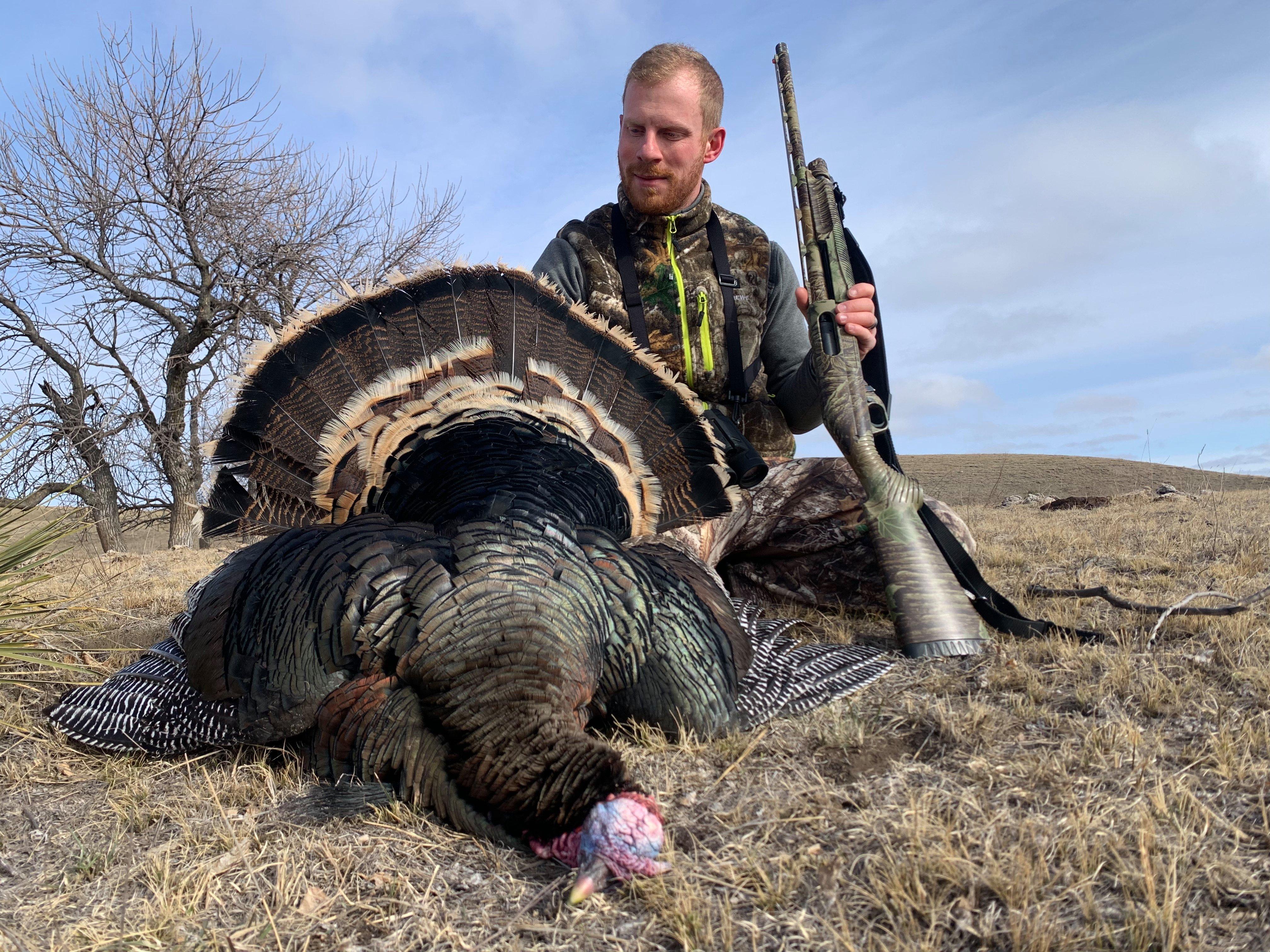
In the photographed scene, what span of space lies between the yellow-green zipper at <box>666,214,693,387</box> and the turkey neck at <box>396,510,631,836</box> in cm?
222

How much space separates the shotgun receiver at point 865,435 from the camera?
3287 mm

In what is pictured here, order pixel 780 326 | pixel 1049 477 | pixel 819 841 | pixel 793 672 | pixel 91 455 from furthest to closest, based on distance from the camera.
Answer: pixel 1049 477 → pixel 91 455 → pixel 780 326 → pixel 793 672 → pixel 819 841

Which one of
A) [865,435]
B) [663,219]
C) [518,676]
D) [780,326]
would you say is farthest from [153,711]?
[780,326]

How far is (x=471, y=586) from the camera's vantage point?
7.27ft

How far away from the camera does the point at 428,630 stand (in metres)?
2.14

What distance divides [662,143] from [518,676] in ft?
10.7

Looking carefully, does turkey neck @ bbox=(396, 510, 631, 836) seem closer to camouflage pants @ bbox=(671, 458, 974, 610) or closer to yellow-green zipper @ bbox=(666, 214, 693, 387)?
camouflage pants @ bbox=(671, 458, 974, 610)

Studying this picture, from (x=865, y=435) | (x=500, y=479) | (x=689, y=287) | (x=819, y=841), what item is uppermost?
(x=689, y=287)

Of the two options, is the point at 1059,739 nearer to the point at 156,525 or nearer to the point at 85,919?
the point at 85,919

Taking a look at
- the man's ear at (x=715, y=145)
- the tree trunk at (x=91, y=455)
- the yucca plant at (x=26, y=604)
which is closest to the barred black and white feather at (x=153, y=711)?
the yucca plant at (x=26, y=604)

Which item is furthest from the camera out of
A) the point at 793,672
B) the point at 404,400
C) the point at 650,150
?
the point at 650,150

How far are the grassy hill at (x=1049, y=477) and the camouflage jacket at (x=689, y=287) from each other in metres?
10.5

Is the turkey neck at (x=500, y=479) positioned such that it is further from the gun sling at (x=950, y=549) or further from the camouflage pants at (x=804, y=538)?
the gun sling at (x=950, y=549)

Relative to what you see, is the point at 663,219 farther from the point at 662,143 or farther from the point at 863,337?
the point at 863,337
